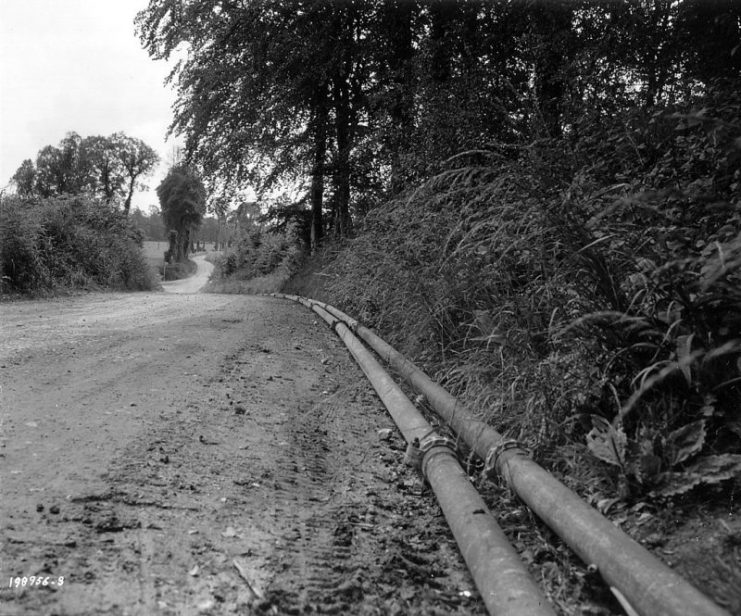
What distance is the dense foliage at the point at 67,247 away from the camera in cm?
1214

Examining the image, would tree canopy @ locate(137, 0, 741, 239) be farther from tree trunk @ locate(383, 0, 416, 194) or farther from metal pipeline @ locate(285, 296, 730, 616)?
metal pipeline @ locate(285, 296, 730, 616)

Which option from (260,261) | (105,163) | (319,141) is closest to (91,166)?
(105,163)

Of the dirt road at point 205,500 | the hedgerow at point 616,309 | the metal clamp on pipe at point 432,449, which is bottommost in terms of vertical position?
the dirt road at point 205,500

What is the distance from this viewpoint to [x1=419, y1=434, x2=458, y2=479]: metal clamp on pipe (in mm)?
2693

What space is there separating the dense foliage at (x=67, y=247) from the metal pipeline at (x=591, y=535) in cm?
1206

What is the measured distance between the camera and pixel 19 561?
5.68 ft

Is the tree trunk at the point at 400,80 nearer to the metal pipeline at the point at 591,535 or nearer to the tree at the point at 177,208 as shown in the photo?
the metal pipeline at the point at 591,535

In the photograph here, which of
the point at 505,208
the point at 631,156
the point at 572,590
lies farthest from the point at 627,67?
the point at 572,590

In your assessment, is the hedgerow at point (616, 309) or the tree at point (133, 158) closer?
the hedgerow at point (616, 309)

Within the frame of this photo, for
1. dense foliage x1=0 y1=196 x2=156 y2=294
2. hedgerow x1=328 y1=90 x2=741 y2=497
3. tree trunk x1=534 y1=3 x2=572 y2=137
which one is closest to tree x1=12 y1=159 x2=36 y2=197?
dense foliage x1=0 y1=196 x2=156 y2=294

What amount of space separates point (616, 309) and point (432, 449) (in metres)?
1.12

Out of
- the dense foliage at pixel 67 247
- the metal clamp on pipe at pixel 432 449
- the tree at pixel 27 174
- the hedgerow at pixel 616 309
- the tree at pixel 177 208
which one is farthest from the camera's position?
the tree at pixel 177 208

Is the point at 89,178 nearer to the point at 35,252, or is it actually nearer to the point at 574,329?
the point at 35,252

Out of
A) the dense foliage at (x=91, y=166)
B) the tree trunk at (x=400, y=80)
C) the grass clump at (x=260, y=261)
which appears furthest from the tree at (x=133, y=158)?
the tree trunk at (x=400, y=80)
